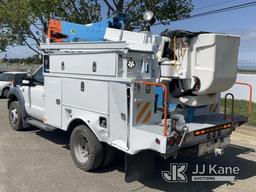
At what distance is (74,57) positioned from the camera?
236 inches

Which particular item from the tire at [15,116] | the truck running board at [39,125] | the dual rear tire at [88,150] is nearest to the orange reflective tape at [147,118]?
the dual rear tire at [88,150]

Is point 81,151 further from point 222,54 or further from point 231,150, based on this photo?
point 231,150

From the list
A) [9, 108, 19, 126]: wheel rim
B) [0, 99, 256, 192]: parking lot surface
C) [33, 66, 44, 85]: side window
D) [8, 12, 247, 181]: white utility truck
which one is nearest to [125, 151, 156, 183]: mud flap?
[8, 12, 247, 181]: white utility truck

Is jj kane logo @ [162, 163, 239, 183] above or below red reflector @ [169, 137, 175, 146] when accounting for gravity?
below

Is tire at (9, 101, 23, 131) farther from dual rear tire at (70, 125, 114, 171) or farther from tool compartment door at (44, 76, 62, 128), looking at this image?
dual rear tire at (70, 125, 114, 171)

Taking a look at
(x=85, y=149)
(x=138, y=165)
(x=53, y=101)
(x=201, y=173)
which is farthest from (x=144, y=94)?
(x=53, y=101)

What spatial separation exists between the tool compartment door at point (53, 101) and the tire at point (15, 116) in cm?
206

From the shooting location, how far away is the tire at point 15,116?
345 inches

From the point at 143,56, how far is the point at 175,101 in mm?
995

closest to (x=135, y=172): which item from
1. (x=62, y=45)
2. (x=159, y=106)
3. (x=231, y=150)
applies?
(x=159, y=106)

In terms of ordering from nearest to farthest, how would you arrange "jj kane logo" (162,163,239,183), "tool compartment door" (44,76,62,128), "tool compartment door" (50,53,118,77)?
"tool compartment door" (50,53,118,77) < "jj kane logo" (162,163,239,183) < "tool compartment door" (44,76,62,128)

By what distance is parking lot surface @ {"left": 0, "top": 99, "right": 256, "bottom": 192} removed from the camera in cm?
530

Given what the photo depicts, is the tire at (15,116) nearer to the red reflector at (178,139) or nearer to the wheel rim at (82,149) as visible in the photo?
the wheel rim at (82,149)

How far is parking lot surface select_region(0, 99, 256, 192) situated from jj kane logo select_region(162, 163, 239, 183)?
13 centimetres
